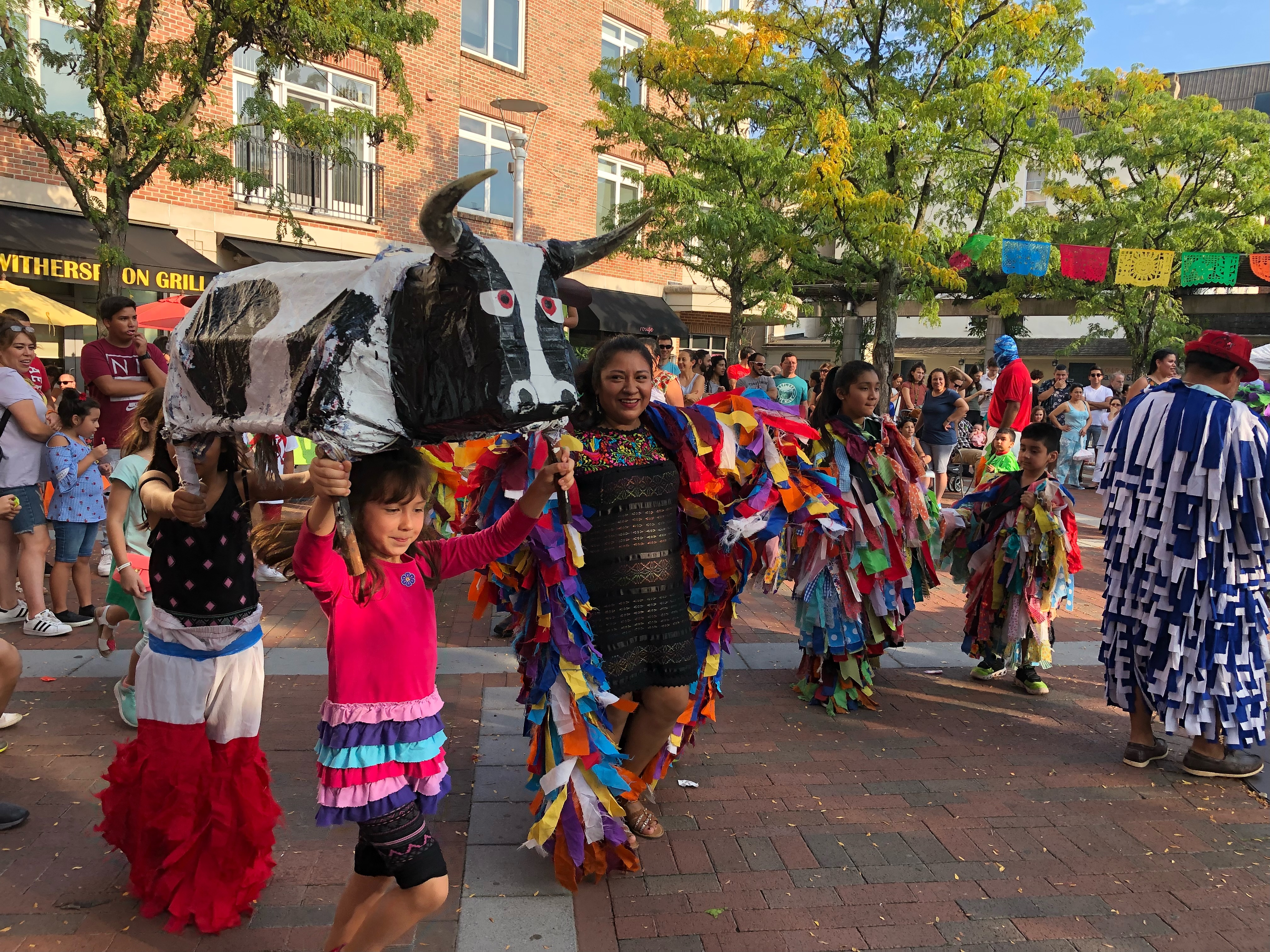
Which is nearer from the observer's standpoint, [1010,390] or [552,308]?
[552,308]

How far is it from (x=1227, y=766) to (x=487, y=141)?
62.5 feet

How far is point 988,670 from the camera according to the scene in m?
5.52

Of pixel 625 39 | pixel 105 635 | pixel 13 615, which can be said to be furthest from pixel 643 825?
pixel 625 39

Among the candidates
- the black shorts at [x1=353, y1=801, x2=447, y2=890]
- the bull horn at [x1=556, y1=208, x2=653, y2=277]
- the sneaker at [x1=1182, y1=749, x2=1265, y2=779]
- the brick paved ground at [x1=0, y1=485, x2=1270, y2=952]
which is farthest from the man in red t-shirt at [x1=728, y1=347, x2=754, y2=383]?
the black shorts at [x1=353, y1=801, x2=447, y2=890]

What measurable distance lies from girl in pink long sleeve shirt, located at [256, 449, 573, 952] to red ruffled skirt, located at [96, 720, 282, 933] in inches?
21.8

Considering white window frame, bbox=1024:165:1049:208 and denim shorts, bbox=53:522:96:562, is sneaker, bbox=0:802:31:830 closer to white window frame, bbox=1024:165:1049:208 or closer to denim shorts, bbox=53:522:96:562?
denim shorts, bbox=53:522:96:562

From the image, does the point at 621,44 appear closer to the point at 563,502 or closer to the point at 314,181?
the point at 314,181

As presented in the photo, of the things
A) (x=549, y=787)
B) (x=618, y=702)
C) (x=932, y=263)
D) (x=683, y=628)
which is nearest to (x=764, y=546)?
(x=683, y=628)

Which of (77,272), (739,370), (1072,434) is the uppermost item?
(77,272)

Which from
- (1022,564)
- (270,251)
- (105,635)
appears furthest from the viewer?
(270,251)

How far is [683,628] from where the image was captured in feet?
11.3

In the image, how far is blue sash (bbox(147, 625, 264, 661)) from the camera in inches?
115

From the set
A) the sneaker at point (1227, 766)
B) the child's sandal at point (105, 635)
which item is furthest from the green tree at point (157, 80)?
the sneaker at point (1227, 766)

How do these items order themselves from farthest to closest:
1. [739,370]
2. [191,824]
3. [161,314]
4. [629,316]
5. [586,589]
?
[629,316]
[739,370]
[161,314]
[586,589]
[191,824]
